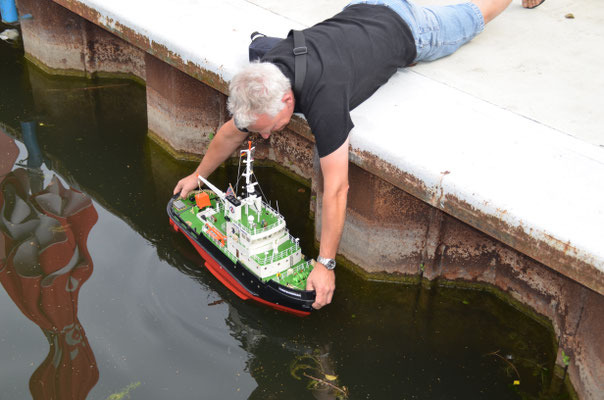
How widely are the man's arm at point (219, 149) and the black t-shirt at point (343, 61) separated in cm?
112

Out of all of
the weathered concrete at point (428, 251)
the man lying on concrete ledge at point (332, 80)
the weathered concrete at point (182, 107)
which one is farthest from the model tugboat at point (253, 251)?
the weathered concrete at point (182, 107)

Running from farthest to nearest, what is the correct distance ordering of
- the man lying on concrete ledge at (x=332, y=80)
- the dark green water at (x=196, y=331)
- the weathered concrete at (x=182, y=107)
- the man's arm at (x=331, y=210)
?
the weathered concrete at (x=182, y=107) < the dark green water at (x=196, y=331) < the man's arm at (x=331, y=210) < the man lying on concrete ledge at (x=332, y=80)

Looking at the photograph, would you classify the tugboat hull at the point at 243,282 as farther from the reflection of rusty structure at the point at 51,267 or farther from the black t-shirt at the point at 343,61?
the black t-shirt at the point at 343,61

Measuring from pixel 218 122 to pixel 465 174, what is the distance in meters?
3.84

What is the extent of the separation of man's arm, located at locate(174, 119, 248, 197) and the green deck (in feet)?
0.56

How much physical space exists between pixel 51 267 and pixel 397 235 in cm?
351

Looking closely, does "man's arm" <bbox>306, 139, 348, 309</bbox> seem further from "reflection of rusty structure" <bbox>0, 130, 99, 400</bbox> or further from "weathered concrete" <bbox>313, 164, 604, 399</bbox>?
"reflection of rusty structure" <bbox>0, 130, 99, 400</bbox>

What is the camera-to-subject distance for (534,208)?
511 cm

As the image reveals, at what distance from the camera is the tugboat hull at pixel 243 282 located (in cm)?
611

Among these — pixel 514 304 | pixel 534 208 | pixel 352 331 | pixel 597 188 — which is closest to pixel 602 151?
pixel 597 188

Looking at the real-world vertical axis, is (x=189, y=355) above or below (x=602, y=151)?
below

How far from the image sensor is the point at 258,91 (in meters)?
5.00

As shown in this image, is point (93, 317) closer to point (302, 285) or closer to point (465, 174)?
point (302, 285)

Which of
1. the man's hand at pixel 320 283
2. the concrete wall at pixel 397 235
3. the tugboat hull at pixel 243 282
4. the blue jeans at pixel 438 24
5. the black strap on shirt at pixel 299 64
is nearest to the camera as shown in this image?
the black strap on shirt at pixel 299 64
